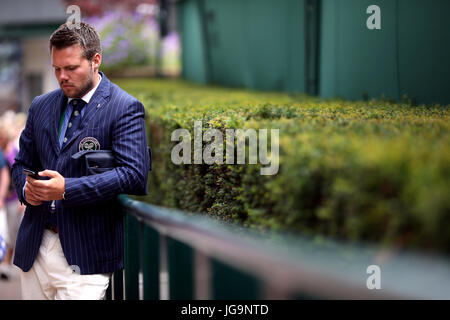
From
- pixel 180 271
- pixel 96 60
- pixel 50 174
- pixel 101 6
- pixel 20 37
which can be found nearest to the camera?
pixel 180 271

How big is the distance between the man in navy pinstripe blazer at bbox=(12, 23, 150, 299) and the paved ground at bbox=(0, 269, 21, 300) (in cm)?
380

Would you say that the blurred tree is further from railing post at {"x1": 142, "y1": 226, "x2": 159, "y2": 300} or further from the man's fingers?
railing post at {"x1": 142, "y1": 226, "x2": 159, "y2": 300}

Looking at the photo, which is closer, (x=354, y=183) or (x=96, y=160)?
(x=354, y=183)

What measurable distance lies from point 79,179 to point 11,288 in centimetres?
503

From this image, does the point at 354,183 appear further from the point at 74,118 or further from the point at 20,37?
the point at 20,37

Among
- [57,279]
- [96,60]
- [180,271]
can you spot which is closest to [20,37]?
[96,60]

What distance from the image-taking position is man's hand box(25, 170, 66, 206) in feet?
9.93

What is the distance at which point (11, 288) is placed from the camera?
739 cm

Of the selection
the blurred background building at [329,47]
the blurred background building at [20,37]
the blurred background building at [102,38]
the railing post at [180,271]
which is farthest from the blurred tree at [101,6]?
the railing post at [180,271]

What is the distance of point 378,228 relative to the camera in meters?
1.91

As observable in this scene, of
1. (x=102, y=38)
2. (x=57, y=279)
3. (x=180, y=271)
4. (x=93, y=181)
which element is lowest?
(x=57, y=279)

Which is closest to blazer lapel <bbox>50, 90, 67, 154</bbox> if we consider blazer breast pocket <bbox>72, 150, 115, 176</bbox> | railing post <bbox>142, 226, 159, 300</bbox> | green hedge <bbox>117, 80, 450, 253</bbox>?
blazer breast pocket <bbox>72, 150, 115, 176</bbox>
